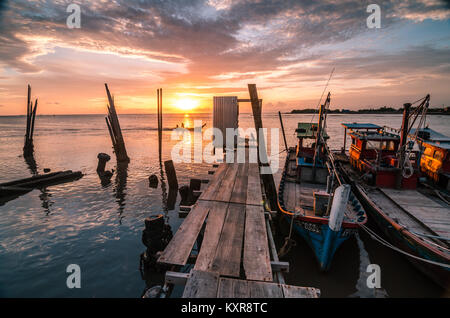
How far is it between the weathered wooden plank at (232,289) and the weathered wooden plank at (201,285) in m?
0.11

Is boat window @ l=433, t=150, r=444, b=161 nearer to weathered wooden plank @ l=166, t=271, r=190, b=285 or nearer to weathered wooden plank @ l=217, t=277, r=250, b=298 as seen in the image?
weathered wooden plank @ l=217, t=277, r=250, b=298

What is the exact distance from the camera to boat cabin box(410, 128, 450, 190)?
37.9 feet

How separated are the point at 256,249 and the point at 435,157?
13.8 m

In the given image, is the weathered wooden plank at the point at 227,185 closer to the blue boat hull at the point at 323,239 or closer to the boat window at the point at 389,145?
the blue boat hull at the point at 323,239

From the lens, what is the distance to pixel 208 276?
4.20 meters

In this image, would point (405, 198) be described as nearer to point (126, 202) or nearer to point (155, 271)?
point (155, 271)

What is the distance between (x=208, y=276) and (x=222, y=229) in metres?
2.15

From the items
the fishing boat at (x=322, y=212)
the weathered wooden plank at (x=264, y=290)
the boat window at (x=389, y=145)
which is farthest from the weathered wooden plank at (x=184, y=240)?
the boat window at (x=389, y=145)

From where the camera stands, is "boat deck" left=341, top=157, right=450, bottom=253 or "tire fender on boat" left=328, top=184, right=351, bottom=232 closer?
"tire fender on boat" left=328, top=184, right=351, bottom=232

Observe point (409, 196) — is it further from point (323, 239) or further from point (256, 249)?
point (256, 249)

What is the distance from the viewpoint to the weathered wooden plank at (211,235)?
484 cm

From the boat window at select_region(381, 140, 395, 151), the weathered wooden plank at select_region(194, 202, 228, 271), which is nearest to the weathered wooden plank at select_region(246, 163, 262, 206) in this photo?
the weathered wooden plank at select_region(194, 202, 228, 271)

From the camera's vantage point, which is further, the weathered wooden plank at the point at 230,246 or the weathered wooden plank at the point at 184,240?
the weathered wooden plank at the point at 184,240

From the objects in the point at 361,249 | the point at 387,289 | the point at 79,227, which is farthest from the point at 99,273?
the point at 361,249
